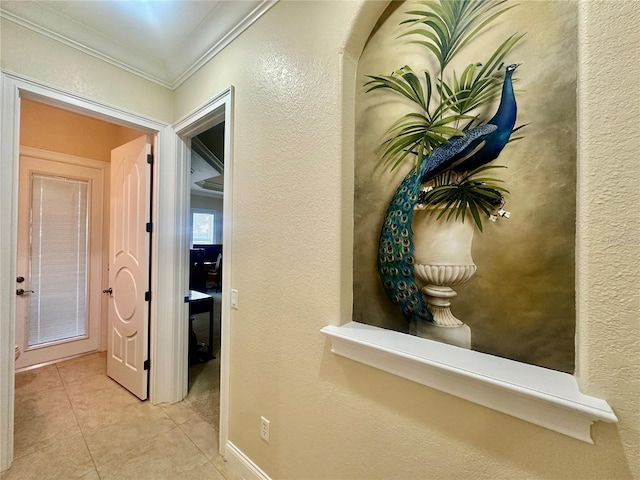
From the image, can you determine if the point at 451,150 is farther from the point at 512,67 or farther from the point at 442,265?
the point at 442,265

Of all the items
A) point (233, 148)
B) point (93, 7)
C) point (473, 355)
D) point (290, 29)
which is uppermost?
point (93, 7)

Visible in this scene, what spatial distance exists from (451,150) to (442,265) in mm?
419

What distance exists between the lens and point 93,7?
63.3 inches

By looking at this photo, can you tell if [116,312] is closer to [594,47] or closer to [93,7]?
[93,7]

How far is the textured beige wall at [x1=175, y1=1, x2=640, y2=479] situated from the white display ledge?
5 centimetres

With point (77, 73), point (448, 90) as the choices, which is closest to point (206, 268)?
point (77, 73)

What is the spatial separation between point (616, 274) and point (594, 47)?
0.57m

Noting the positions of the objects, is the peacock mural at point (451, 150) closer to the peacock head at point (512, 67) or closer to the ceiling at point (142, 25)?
the peacock head at point (512, 67)

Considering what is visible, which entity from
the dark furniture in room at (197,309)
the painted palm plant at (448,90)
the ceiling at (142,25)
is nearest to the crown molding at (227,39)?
the ceiling at (142,25)

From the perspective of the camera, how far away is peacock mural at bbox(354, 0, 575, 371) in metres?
0.81

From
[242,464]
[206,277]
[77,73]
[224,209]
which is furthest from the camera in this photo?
[206,277]

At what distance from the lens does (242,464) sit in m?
1.51

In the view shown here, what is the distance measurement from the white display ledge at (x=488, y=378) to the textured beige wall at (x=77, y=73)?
2.36 m

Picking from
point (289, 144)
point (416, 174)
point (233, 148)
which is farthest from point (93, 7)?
point (416, 174)
